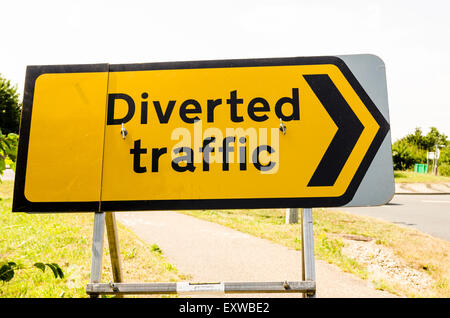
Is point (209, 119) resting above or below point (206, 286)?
above

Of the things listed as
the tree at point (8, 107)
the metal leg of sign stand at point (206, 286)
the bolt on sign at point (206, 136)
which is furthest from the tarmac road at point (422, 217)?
the tree at point (8, 107)

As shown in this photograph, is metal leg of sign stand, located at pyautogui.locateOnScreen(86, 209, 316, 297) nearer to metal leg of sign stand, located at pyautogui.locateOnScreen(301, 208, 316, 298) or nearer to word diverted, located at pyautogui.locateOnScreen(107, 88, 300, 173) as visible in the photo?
metal leg of sign stand, located at pyautogui.locateOnScreen(301, 208, 316, 298)

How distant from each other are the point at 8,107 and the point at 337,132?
4380cm

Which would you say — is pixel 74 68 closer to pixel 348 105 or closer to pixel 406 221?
pixel 348 105

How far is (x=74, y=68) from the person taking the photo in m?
1.58

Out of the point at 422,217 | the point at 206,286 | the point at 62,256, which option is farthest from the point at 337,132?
the point at 422,217

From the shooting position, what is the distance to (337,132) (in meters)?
1.50

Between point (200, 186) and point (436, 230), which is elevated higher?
point (200, 186)

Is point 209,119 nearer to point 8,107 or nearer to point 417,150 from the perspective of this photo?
point 8,107

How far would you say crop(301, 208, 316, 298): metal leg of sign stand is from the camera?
4.46 ft

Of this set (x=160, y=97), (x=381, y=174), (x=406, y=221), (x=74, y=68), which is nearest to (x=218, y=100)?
(x=160, y=97)
